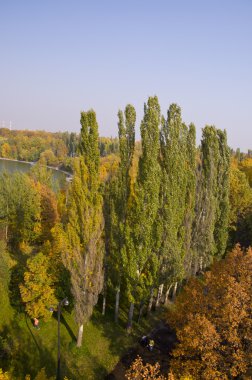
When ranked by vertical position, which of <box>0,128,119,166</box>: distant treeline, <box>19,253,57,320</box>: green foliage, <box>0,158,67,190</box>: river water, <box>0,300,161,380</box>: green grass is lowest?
<box>0,300,161,380</box>: green grass

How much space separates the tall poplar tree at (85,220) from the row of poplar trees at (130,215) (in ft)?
0.20

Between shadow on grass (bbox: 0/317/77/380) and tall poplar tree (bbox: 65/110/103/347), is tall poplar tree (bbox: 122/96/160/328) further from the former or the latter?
shadow on grass (bbox: 0/317/77/380)

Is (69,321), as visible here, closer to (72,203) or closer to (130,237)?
(130,237)

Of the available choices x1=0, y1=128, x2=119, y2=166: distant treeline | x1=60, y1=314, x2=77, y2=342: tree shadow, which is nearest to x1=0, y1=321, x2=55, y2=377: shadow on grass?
x1=60, y1=314, x2=77, y2=342: tree shadow

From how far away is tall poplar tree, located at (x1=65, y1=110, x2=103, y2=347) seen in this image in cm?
1862

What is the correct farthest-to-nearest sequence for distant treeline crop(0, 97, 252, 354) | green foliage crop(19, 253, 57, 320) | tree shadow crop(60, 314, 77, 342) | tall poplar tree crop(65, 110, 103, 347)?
tree shadow crop(60, 314, 77, 342)
green foliage crop(19, 253, 57, 320)
distant treeline crop(0, 97, 252, 354)
tall poplar tree crop(65, 110, 103, 347)

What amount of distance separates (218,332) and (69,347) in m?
9.99

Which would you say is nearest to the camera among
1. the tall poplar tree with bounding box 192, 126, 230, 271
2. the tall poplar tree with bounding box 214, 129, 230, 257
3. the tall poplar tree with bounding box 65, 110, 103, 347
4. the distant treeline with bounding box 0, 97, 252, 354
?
the tall poplar tree with bounding box 65, 110, 103, 347

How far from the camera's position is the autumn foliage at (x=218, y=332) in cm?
1394

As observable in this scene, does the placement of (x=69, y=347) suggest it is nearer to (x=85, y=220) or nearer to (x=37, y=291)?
(x=37, y=291)

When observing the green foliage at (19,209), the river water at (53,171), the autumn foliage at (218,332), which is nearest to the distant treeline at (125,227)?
the autumn foliage at (218,332)

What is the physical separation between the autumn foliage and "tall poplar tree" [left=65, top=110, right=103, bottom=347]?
607 cm

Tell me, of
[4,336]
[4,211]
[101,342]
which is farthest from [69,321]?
[4,211]

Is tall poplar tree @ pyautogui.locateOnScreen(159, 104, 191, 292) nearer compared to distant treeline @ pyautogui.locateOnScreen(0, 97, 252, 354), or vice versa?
distant treeline @ pyautogui.locateOnScreen(0, 97, 252, 354)
